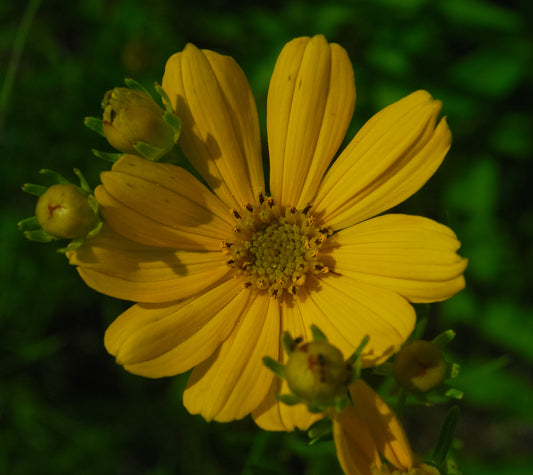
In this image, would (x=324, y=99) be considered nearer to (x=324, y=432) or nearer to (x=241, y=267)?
(x=241, y=267)

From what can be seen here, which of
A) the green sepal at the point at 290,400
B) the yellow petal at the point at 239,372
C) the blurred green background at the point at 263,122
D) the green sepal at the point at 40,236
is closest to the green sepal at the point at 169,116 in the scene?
the green sepal at the point at 40,236

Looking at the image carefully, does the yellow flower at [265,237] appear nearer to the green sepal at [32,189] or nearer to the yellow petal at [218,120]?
the yellow petal at [218,120]

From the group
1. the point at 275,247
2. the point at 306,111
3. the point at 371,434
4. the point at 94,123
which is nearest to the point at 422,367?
the point at 371,434

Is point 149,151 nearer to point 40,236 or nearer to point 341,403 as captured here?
point 40,236

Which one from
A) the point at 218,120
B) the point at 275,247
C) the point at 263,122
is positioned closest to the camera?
the point at 218,120

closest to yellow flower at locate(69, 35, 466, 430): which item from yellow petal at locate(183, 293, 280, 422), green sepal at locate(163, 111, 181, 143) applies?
yellow petal at locate(183, 293, 280, 422)
